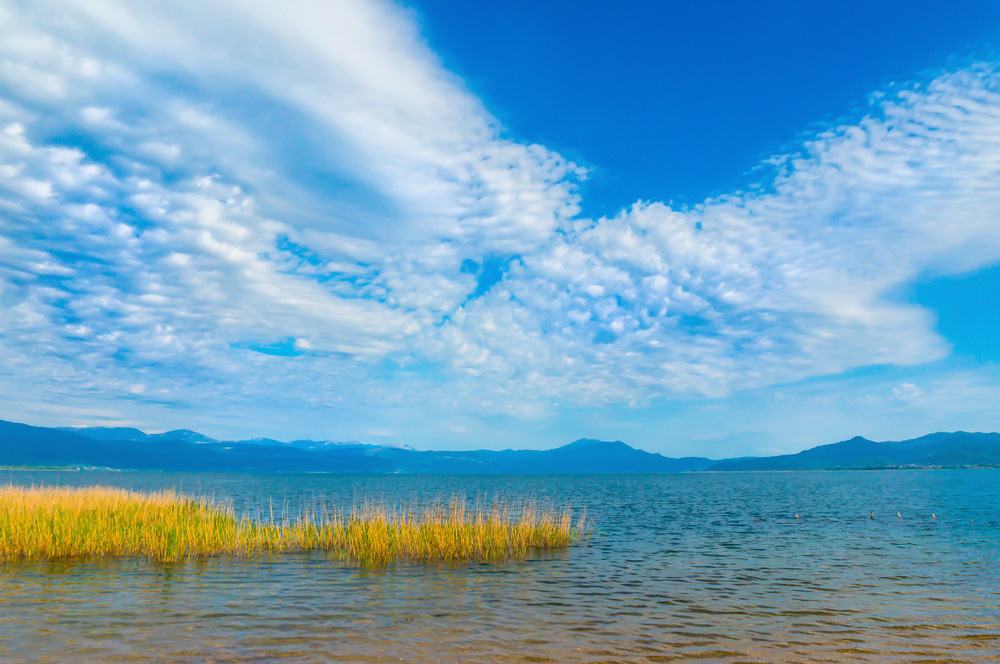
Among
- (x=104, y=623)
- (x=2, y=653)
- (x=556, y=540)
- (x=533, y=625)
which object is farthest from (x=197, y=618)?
(x=556, y=540)

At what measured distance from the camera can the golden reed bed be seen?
79.7 ft

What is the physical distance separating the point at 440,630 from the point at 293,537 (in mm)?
15624

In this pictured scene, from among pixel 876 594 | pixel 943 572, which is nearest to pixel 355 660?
pixel 876 594

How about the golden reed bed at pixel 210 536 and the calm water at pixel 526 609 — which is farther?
the golden reed bed at pixel 210 536

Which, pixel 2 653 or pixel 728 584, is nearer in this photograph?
pixel 2 653

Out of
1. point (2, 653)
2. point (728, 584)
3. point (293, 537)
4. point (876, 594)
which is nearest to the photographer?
point (2, 653)

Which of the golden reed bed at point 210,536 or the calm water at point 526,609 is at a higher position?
the golden reed bed at point 210,536

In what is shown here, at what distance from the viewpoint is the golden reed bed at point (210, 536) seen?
24.3m

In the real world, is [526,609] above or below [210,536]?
below

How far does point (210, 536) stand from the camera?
1016 inches

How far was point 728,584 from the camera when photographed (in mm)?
22109

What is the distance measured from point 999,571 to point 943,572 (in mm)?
2191

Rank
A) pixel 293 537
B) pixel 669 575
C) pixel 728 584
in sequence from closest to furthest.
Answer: pixel 728 584 < pixel 669 575 < pixel 293 537

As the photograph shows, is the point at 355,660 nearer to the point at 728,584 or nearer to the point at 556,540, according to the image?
the point at 728,584
